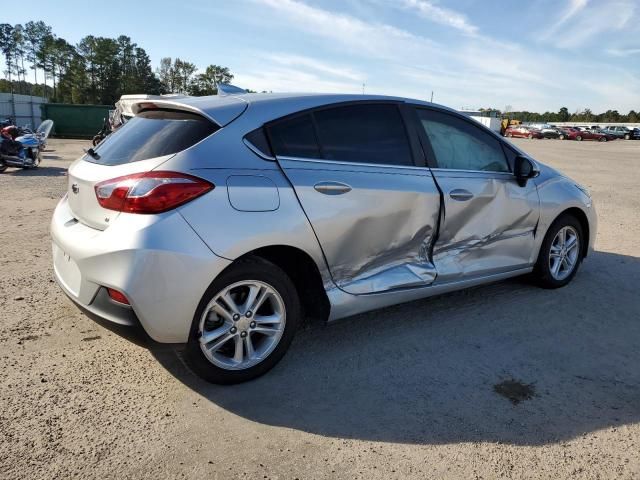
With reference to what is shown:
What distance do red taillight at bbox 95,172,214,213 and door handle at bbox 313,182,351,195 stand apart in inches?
27.6

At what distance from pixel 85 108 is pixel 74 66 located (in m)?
73.6

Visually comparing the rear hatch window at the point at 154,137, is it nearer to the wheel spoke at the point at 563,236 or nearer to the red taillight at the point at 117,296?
the red taillight at the point at 117,296

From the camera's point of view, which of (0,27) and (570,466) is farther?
(0,27)

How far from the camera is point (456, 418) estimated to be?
2801 millimetres

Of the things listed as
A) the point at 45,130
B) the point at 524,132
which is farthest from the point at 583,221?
the point at 524,132

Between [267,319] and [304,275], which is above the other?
[304,275]

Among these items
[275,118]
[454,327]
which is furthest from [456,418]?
[275,118]

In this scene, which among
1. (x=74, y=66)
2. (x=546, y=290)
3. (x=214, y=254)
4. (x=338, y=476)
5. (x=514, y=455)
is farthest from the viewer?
(x=74, y=66)

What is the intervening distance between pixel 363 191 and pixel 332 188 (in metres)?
0.24

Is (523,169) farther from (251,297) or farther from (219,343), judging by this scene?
(219,343)

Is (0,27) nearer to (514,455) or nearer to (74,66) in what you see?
(74,66)

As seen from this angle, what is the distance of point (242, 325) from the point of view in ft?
9.87

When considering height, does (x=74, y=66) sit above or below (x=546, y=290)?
above

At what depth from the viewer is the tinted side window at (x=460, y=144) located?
3.94 metres
